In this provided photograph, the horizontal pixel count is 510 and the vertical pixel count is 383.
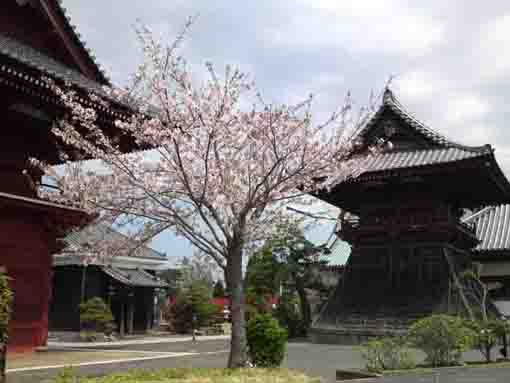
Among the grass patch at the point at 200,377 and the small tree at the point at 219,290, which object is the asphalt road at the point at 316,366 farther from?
the small tree at the point at 219,290

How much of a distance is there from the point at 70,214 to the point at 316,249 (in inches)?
671

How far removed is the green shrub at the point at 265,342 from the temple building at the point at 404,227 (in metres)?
10.4

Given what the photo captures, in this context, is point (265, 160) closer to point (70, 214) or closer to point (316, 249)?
point (70, 214)

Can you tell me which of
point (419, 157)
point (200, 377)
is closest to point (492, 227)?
point (419, 157)

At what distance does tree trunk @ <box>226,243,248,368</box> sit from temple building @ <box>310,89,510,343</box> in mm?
11218

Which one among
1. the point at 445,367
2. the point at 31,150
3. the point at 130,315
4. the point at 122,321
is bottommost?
the point at 122,321

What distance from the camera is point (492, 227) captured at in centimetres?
3139

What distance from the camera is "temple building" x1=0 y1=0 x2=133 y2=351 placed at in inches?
524

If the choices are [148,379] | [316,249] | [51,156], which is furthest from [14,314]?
[316,249]

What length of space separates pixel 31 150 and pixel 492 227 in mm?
25649

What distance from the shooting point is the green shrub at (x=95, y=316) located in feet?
93.1

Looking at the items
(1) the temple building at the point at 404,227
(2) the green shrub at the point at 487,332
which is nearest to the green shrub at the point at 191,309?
(1) the temple building at the point at 404,227

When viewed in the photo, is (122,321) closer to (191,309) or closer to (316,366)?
(191,309)

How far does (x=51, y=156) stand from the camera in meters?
15.5
